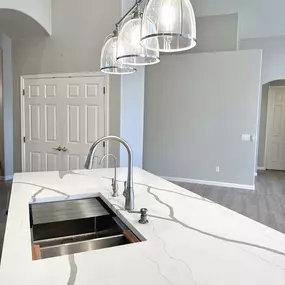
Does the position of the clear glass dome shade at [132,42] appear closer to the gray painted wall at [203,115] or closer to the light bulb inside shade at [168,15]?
the light bulb inside shade at [168,15]

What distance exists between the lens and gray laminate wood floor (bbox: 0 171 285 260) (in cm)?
426

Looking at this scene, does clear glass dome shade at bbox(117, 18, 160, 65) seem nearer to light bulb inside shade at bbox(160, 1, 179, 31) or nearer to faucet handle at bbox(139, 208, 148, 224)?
light bulb inside shade at bbox(160, 1, 179, 31)

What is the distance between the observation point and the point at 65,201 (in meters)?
1.97

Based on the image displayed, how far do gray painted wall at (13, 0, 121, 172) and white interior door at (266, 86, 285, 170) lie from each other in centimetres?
587

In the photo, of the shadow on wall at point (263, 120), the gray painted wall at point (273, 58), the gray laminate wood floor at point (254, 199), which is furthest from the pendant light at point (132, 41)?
the shadow on wall at point (263, 120)

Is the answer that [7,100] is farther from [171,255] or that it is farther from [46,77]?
[171,255]

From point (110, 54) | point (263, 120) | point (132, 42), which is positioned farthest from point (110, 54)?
point (263, 120)

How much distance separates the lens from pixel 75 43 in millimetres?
4539

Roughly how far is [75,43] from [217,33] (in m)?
3.28

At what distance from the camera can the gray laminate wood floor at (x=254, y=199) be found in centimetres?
426

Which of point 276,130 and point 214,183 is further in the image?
point 276,130

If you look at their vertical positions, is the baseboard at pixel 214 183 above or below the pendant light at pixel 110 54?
below

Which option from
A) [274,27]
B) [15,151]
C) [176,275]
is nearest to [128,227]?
[176,275]

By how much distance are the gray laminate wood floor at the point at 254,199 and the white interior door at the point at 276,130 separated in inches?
78.1
